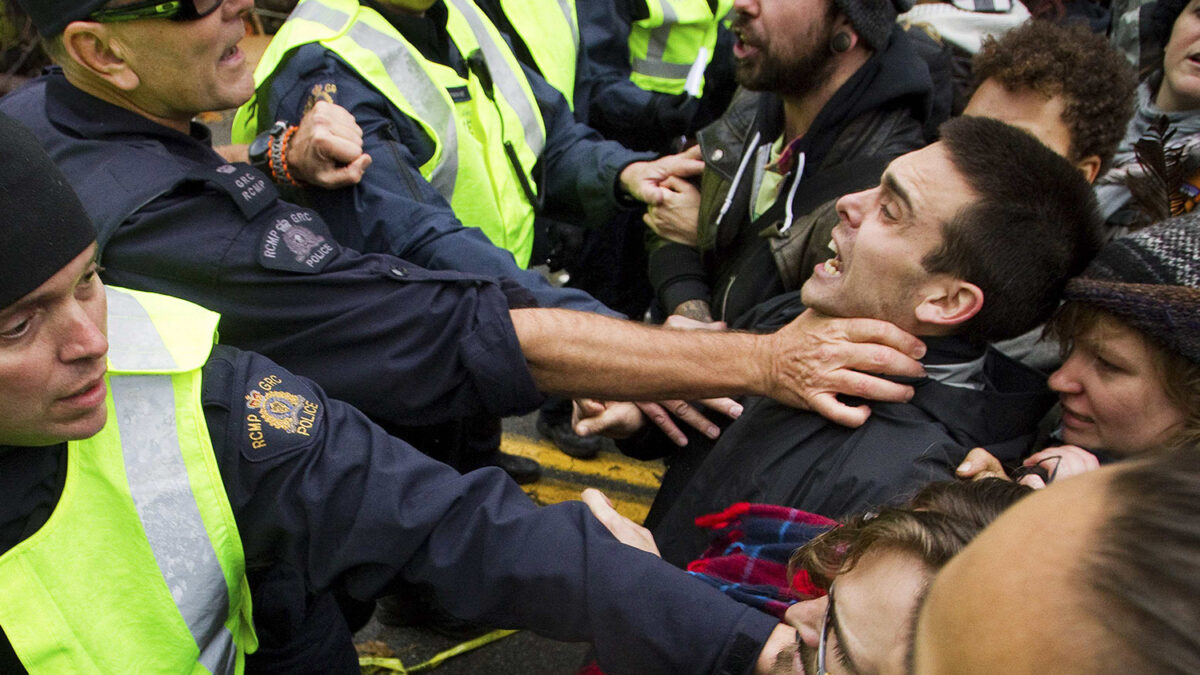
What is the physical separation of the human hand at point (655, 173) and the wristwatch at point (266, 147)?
1.16m

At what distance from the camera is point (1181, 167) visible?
2.08m

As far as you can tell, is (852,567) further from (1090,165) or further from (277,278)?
(1090,165)

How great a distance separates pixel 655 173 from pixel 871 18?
84 cm

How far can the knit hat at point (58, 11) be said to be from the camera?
5.97 feet

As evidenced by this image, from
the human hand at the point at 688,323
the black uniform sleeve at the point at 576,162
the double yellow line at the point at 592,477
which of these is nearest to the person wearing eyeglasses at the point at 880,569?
the human hand at the point at 688,323

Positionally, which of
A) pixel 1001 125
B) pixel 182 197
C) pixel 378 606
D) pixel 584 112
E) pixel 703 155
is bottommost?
pixel 378 606

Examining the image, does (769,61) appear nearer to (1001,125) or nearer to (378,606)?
(1001,125)

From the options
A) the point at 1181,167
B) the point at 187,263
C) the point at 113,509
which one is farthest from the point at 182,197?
the point at 1181,167

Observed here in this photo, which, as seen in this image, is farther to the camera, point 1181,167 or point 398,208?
point 398,208

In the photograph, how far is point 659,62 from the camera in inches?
155

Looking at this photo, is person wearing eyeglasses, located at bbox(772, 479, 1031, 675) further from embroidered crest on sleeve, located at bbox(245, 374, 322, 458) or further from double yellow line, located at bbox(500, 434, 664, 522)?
double yellow line, located at bbox(500, 434, 664, 522)

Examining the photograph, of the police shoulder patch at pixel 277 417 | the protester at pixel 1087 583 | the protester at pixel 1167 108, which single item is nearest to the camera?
the protester at pixel 1087 583

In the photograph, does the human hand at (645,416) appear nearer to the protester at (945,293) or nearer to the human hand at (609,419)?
the human hand at (609,419)

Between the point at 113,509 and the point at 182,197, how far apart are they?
79 centimetres
